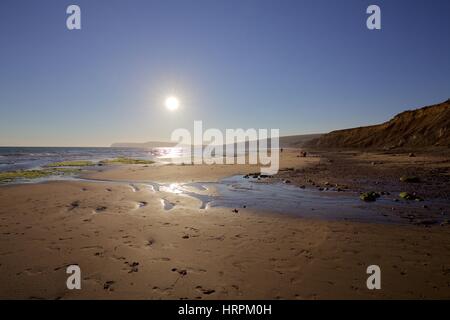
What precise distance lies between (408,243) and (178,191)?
10.8 meters

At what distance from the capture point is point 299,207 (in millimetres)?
9977

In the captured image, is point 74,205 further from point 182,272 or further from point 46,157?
point 46,157

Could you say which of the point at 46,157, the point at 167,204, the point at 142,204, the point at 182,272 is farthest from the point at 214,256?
the point at 46,157

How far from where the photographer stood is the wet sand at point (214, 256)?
4395 millimetres

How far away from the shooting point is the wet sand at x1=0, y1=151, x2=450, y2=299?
4.39 metres

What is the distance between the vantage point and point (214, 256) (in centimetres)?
573

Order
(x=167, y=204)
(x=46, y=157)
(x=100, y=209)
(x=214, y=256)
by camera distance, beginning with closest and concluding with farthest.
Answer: (x=214, y=256) < (x=100, y=209) < (x=167, y=204) < (x=46, y=157)

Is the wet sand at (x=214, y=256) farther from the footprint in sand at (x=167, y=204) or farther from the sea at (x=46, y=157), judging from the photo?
the sea at (x=46, y=157)

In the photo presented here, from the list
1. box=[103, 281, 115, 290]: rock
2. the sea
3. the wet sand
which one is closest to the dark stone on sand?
the wet sand

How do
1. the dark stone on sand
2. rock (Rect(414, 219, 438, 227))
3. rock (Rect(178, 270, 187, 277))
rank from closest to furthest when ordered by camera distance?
rock (Rect(178, 270, 187, 277)), rock (Rect(414, 219, 438, 227)), the dark stone on sand

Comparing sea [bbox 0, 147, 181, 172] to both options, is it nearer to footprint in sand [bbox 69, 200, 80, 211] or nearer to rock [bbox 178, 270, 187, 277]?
footprint in sand [bbox 69, 200, 80, 211]

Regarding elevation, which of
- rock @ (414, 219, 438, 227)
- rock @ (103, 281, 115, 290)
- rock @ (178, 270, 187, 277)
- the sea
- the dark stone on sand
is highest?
the sea

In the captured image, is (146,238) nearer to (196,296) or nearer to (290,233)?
(196,296)

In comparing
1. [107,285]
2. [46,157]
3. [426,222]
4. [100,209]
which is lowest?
[107,285]
